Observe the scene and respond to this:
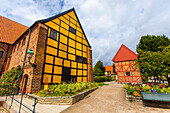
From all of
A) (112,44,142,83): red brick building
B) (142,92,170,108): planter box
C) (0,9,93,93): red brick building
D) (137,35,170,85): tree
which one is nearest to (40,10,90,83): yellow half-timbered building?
(0,9,93,93): red brick building

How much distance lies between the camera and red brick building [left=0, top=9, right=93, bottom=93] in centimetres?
749

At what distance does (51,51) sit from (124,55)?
14.7m

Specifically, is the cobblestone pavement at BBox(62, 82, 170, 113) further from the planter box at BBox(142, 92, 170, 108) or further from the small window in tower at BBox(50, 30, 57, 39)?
the small window in tower at BBox(50, 30, 57, 39)

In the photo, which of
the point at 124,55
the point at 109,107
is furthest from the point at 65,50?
the point at 124,55

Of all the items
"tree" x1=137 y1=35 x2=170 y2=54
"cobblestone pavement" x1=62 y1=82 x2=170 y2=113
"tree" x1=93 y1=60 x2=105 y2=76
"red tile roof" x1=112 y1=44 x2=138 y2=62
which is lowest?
"cobblestone pavement" x1=62 y1=82 x2=170 y2=113

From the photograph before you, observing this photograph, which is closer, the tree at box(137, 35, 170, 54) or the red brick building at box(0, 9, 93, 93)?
the red brick building at box(0, 9, 93, 93)

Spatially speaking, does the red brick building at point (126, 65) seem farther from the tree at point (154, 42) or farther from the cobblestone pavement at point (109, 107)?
the cobblestone pavement at point (109, 107)

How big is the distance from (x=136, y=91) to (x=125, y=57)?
1226 centimetres

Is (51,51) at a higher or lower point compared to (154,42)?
lower

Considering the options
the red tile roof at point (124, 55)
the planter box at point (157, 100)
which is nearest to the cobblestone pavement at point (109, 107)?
the planter box at point (157, 100)

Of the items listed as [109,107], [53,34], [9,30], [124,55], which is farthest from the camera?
[124,55]

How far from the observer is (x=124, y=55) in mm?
17719

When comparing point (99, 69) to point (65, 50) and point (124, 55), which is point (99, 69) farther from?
point (65, 50)

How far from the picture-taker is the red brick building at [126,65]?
16.1 meters
